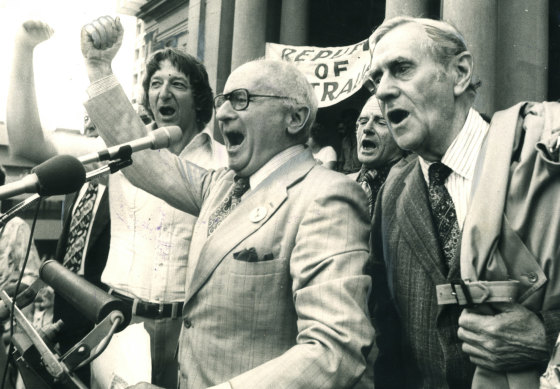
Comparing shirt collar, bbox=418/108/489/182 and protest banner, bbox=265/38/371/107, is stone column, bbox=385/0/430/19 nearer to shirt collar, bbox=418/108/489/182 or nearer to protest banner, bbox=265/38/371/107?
protest banner, bbox=265/38/371/107

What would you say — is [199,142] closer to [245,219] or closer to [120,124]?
[120,124]

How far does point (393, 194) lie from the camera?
1992 millimetres

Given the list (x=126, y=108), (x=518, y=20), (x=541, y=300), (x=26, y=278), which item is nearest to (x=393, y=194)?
(x=541, y=300)

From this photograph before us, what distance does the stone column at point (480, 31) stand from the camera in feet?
13.9

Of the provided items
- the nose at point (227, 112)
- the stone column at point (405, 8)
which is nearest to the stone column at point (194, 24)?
the stone column at point (405, 8)

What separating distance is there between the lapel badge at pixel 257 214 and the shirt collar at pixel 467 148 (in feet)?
2.02

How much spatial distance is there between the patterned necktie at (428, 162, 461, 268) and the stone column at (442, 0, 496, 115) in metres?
2.70

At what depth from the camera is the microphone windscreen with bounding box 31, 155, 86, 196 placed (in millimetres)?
1398

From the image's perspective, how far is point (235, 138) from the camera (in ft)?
6.23

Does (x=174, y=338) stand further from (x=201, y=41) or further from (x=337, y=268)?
(x=201, y=41)

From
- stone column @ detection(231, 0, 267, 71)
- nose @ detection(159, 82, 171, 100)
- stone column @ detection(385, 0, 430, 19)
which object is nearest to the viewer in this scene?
nose @ detection(159, 82, 171, 100)

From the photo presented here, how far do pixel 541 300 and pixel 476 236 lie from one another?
0.24 metres

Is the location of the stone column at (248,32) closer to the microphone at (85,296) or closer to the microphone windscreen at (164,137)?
the microphone at (85,296)

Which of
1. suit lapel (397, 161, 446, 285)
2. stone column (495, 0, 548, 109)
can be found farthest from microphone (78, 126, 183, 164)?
stone column (495, 0, 548, 109)
